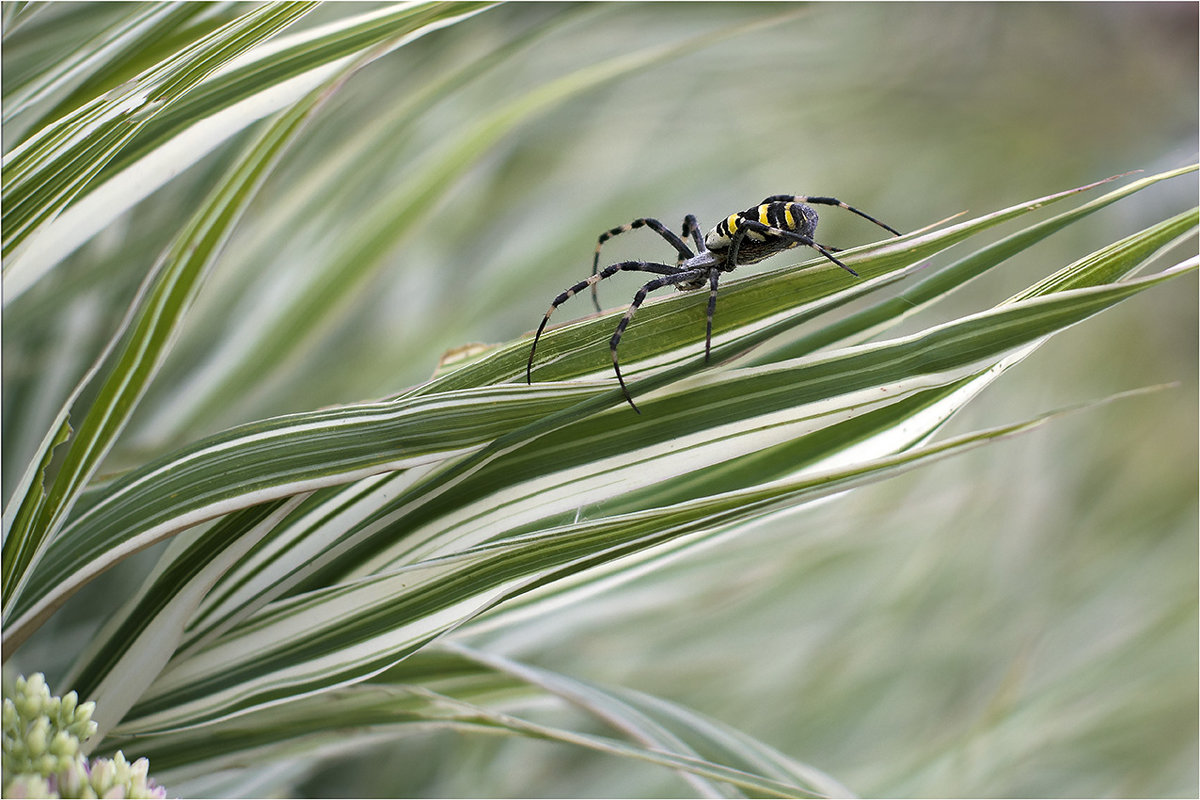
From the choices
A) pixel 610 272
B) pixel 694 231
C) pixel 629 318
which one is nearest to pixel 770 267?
pixel 694 231

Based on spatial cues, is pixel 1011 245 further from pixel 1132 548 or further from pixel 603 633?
pixel 1132 548

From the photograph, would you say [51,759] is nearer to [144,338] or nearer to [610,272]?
[144,338]

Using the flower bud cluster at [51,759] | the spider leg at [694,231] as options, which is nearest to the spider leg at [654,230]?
the spider leg at [694,231]

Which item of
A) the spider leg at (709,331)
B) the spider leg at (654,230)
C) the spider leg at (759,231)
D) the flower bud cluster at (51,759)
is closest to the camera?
the flower bud cluster at (51,759)

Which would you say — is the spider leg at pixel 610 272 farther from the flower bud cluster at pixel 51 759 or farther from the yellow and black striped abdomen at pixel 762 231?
the flower bud cluster at pixel 51 759

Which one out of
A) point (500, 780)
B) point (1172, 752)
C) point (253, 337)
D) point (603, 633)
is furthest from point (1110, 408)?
point (253, 337)

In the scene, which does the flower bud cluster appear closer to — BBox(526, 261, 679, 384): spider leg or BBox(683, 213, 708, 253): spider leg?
BBox(526, 261, 679, 384): spider leg
